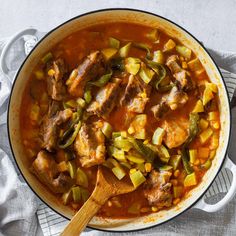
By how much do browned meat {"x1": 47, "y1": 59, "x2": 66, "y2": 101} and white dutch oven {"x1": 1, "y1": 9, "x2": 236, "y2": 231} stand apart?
0.19m

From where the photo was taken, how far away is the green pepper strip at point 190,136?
4617 mm

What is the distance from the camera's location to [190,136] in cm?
464

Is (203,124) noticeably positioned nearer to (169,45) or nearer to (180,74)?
(180,74)

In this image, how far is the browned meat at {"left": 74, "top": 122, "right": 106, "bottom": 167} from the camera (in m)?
4.52

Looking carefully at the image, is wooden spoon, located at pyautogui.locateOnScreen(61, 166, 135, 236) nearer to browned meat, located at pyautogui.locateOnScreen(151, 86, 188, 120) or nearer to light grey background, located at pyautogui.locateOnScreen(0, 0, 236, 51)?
browned meat, located at pyautogui.locateOnScreen(151, 86, 188, 120)

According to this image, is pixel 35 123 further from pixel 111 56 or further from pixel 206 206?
pixel 206 206

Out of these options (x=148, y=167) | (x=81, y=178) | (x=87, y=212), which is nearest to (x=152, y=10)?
(x=148, y=167)

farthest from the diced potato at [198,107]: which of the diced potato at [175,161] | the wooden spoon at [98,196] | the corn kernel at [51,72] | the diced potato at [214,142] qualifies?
the corn kernel at [51,72]

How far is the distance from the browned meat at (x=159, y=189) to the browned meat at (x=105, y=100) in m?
0.67

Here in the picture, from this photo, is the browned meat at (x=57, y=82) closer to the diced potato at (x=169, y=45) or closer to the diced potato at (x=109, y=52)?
the diced potato at (x=109, y=52)

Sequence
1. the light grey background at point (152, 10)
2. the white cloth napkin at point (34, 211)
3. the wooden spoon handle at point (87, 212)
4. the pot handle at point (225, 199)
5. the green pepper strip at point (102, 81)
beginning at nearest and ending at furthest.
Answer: the wooden spoon handle at point (87, 212) → the pot handle at point (225, 199) → the green pepper strip at point (102, 81) → the white cloth napkin at point (34, 211) → the light grey background at point (152, 10)

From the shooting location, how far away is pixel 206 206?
451cm

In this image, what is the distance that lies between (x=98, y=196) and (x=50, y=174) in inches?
17.6

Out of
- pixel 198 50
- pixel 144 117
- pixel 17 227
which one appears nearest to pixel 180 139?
pixel 144 117
